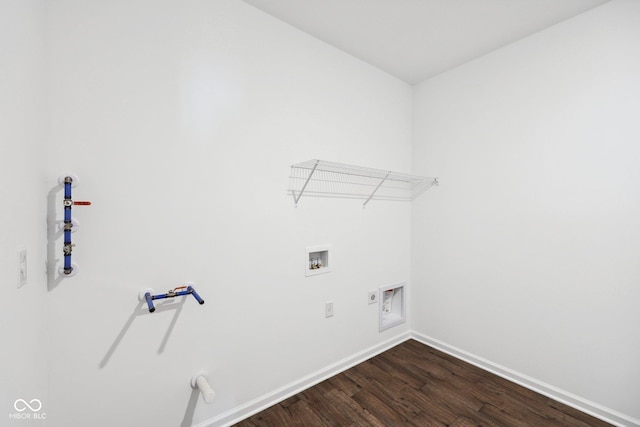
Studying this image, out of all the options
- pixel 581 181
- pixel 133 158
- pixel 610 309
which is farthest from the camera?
pixel 581 181

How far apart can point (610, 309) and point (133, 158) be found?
291 centimetres

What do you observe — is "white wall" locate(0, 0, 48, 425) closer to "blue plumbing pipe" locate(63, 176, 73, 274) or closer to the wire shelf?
"blue plumbing pipe" locate(63, 176, 73, 274)

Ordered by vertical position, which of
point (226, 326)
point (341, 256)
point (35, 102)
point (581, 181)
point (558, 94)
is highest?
point (558, 94)

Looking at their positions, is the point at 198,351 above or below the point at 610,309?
below

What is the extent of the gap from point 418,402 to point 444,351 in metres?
0.82

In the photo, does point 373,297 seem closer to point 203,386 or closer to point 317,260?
point 317,260

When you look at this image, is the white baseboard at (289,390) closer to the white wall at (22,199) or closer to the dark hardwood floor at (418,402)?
the dark hardwood floor at (418,402)

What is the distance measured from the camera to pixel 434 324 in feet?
8.57

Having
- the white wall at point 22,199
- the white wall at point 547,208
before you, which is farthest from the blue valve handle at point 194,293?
the white wall at point 547,208

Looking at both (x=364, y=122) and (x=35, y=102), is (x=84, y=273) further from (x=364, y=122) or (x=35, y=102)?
(x=364, y=122)

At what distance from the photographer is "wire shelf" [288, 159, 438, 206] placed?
76.7 inches

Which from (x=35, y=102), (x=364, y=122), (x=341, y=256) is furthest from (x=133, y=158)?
(x=364, y=122)

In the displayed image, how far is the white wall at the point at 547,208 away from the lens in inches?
65.0

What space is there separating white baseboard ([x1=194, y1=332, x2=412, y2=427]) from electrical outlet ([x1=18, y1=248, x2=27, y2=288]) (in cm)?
119
